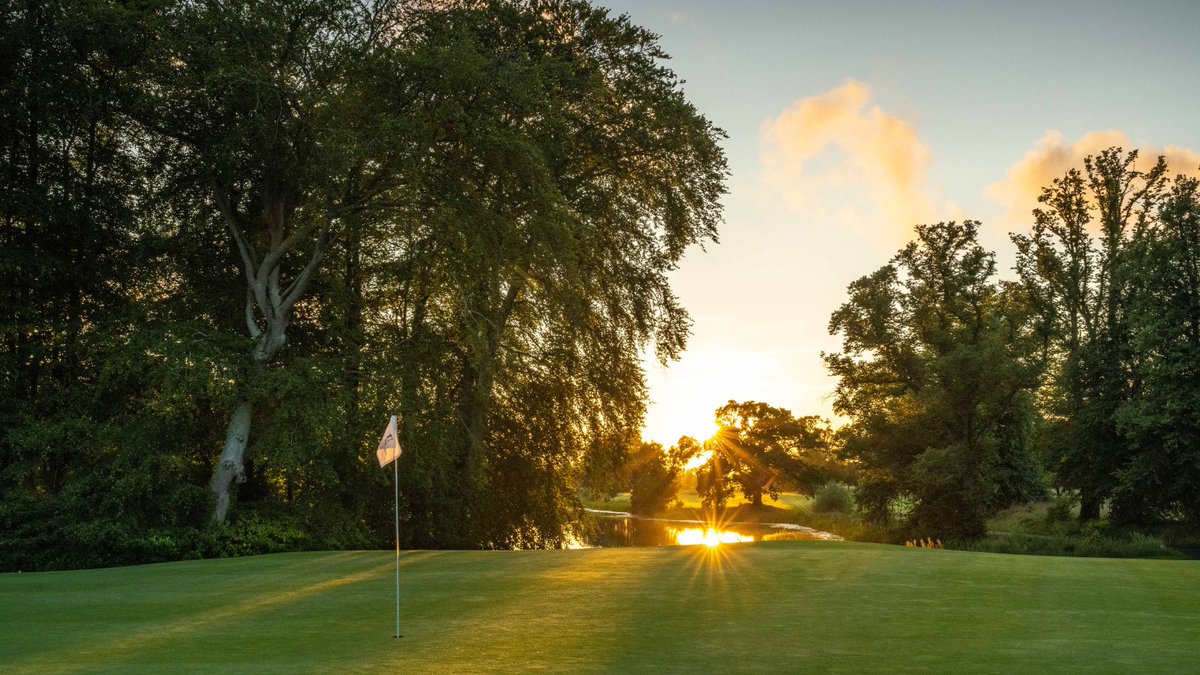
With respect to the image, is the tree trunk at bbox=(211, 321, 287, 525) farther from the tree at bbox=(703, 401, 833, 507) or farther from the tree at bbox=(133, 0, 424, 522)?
the tree at bbox=(703, 401, 833, 507)

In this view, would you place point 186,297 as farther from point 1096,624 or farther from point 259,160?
point 1096,624

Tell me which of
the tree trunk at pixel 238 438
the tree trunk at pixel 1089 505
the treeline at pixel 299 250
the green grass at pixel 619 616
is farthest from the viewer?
the tree trunk at pixel 1089 505

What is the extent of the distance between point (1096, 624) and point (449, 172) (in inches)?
782

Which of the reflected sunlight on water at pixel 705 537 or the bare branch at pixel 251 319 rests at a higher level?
the bare branch at pixel 251 319

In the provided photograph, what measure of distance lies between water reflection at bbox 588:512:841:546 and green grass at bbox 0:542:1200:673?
19845 millimetres

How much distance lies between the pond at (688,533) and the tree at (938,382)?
→ 524 centimetres

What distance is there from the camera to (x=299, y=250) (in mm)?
28250

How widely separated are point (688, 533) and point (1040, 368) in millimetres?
25520

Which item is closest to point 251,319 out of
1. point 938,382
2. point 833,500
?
point 938,382

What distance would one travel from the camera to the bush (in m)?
64.4

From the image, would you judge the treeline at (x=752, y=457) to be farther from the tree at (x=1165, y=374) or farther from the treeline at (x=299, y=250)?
the treeline at (x=299, y=250)

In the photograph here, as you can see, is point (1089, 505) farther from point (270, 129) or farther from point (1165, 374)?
point (270, 129)

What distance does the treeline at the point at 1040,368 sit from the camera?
35.8 metres

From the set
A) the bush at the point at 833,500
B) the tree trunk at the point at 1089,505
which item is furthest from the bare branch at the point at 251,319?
the bush at the point at 833,500
